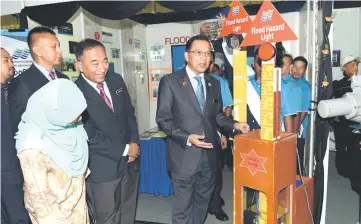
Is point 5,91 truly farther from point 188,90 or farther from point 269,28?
point 269,28

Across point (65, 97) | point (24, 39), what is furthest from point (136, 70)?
point (65, 97)

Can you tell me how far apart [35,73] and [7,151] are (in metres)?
0.49

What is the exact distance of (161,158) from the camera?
10.9 ft

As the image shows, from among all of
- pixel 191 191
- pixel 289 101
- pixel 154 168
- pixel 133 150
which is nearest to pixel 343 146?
pixel 289 101

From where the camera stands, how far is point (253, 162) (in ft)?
5.77

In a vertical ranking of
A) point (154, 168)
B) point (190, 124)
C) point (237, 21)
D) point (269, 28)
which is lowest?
point (154, 168)

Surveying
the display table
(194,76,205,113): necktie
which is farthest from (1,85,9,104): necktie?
the display table

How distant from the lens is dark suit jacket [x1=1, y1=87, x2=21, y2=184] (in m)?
1.82

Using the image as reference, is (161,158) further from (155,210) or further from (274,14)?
(274,14)

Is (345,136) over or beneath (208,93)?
beneath

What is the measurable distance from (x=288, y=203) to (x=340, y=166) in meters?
2.10

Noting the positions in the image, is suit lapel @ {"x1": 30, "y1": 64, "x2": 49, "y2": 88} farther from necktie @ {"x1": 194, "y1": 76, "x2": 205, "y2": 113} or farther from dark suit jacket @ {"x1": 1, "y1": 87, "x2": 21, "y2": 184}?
necktie @ {"x1": 194, "y1": 76, "x2": 205, "y2": 113}

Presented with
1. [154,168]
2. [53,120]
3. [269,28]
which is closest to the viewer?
[53,120]

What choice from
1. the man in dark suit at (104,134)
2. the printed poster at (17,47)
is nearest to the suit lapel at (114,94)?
the man in dark suit at (104,134)
